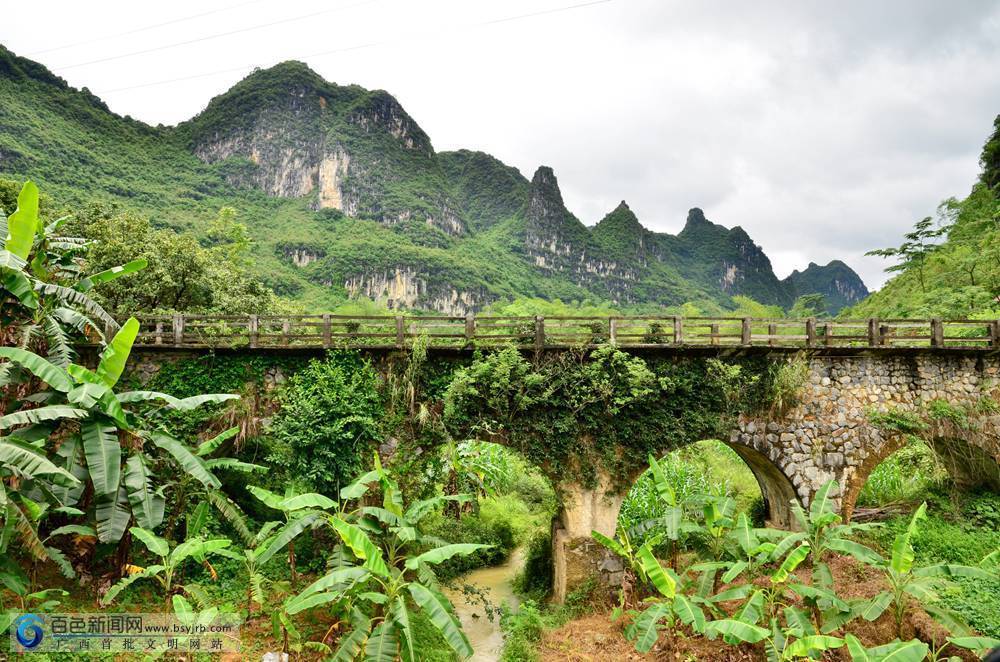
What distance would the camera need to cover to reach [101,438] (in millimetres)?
7332

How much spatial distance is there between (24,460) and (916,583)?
11.6 m

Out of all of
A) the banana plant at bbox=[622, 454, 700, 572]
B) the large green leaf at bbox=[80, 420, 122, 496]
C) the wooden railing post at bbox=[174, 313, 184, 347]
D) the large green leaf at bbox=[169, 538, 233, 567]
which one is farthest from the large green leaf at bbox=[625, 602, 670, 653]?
the wooden railing post at bbox=[174, 313, 184, 347]

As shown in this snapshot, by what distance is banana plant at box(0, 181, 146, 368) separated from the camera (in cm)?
761

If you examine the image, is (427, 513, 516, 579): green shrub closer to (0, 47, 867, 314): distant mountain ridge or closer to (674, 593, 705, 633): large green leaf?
(674, 593, 705, 633): large green leaf

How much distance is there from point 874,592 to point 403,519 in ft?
25.6

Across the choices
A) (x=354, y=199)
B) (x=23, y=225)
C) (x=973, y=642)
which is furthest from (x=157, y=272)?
(x=354, y=199)

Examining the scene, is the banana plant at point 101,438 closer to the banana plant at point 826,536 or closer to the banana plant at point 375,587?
the banana plant at point 375,587

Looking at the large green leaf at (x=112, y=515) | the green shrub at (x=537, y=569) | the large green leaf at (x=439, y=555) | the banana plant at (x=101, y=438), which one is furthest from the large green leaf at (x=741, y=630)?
the large green leaf at (x=112, y=515)

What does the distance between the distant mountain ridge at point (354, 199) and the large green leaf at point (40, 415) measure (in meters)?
45.0

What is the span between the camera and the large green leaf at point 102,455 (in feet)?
23.2

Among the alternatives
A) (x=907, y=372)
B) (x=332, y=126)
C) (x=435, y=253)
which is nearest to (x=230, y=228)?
(x=907, y=372)

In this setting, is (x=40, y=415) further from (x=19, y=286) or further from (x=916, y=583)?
(x=916, y=583)

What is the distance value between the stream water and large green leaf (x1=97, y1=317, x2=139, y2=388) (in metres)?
6.79

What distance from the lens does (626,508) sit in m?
13.5
